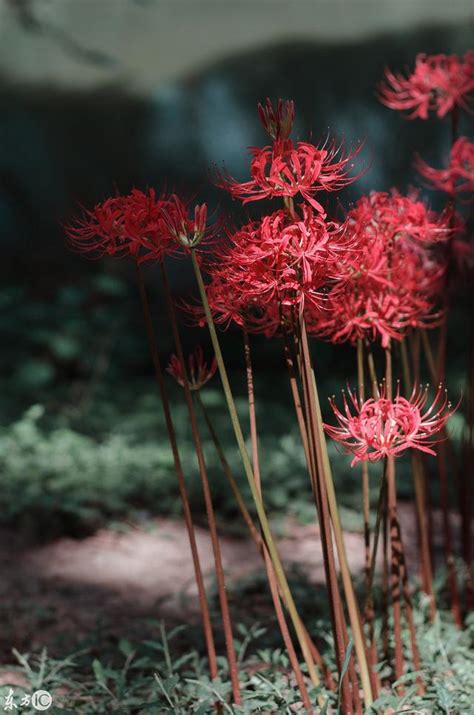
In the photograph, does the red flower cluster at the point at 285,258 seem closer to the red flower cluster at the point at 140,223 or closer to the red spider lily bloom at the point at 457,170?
the red flower cluster at the point at 140,223

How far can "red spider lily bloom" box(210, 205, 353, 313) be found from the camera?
4.08 feet

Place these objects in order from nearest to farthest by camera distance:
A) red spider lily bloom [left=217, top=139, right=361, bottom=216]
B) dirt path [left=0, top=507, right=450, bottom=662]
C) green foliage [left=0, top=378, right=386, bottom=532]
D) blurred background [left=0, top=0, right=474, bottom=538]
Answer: red spider lily bloom [left=217, top=139, right=361, bottom=216], dirt path [left=0, top=507, right=450, bottom=662], green foliage [left=0, top=378, right=386, bottom=532], blurred background [left=0, top=0, right=474, bottom=538]

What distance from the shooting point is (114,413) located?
4.79m

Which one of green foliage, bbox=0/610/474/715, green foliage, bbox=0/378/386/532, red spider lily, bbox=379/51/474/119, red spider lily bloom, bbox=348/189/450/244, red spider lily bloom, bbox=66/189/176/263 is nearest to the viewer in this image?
red spider lily bloom, bbox=66/189/176/263

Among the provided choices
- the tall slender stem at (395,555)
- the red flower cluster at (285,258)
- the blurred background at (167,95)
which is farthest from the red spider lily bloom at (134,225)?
the blurred background at (167,95)

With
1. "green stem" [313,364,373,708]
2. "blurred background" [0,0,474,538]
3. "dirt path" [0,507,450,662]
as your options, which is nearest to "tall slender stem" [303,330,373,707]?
"green stem" [313,364,373,708]

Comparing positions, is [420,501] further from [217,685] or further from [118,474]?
[118,474]

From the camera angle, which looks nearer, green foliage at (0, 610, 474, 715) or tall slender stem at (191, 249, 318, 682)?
tall slender stem at (191, 249, 318, 682)

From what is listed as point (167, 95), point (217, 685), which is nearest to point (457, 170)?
point (217, 685)

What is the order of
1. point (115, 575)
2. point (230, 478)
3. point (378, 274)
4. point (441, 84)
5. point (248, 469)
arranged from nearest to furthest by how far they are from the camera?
point (248, 469) → point (378, 274) → point (230, 478) → point (441, 84) → point (115, 575)

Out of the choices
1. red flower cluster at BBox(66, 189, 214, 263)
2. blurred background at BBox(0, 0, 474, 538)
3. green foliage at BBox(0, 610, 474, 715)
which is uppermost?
blurred background at BBox(0, 0, 474, 538)

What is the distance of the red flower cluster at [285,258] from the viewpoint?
4.08ft

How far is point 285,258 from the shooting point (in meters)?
1.26

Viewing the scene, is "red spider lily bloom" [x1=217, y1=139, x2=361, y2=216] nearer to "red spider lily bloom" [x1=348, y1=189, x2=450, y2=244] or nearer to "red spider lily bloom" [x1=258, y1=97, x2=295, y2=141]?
"red spider lily bloom" [x1=258, y1=97, x2=295, y2=141]
